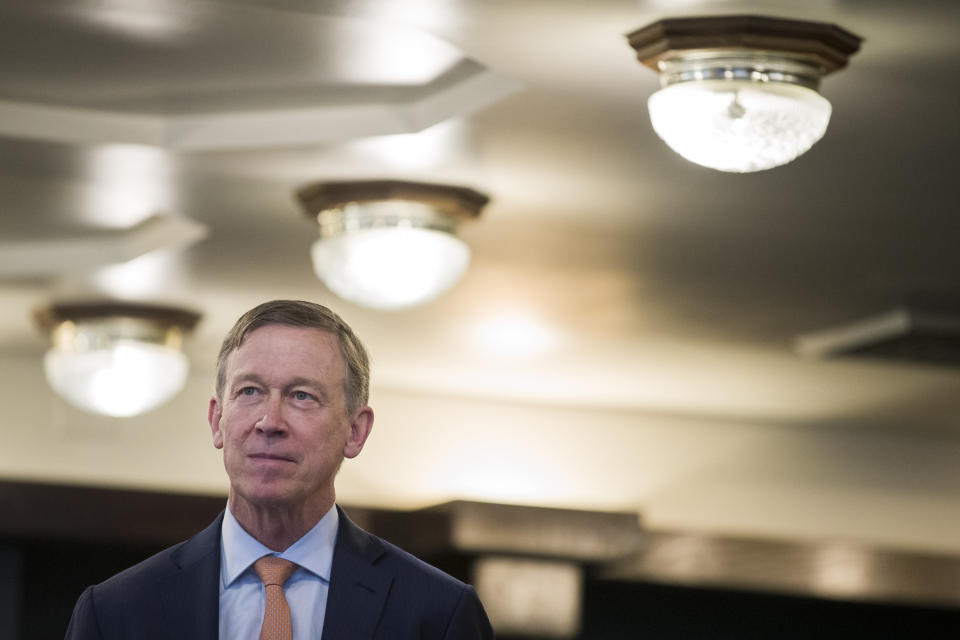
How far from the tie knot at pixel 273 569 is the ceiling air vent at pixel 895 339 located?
12.2 ft

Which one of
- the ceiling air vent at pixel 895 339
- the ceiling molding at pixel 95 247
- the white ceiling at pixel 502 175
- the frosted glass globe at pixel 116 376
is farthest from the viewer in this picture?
the frosted glass globe at pixel 116 376

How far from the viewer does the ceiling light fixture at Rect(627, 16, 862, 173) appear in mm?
2893

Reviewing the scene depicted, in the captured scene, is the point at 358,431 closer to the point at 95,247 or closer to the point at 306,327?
the point at 306,327

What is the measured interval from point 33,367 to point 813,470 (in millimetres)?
3414

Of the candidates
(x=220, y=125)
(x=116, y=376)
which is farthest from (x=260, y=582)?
(x=116, y=376)

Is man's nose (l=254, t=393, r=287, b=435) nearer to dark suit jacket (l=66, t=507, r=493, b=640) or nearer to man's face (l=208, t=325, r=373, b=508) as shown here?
man's face (l=208, t=325, r=373, b=508)

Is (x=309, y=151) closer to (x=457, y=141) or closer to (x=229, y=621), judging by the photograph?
(x=457, y=141)

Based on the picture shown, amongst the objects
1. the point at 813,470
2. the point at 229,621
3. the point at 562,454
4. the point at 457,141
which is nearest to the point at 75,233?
the point at 457,141

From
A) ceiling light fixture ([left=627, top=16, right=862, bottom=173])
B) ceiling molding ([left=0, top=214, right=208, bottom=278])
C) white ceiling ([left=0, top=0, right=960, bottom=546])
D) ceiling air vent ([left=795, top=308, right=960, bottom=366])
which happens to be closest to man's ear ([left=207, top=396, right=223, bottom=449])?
white ceiling ([left=0, top=0, right=960, bottom=546])

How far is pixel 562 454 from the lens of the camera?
23.4ft

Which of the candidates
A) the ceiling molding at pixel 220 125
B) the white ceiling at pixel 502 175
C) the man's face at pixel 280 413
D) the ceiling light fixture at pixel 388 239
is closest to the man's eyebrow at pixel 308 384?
the man's face at pixel 280 413

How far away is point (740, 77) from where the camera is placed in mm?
2918

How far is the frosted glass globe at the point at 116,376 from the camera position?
213 inches

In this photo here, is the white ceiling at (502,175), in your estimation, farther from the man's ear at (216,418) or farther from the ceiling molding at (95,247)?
the man's ear at (216,418)
